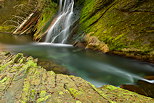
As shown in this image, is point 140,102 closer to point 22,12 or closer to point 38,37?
point 38,37

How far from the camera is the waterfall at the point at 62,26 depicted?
42.5 ft

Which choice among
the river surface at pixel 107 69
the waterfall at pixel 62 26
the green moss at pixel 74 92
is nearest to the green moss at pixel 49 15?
the waterfall at pixel 62 26

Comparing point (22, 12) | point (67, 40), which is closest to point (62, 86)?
point (67, 40)

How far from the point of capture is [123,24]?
350 inches

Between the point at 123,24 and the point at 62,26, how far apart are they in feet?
21.6

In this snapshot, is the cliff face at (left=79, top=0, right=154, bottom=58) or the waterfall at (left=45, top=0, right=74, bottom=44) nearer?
the cliff face at (left=79, top=0, right=154, bottom=58)

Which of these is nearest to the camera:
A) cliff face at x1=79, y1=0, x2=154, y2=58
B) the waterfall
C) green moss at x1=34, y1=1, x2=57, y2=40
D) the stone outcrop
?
the stone outcrop

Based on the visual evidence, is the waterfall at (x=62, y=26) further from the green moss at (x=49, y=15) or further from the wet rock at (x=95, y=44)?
the wet rock at (x=95, y=44)

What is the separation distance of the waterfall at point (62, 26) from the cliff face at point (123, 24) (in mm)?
1945

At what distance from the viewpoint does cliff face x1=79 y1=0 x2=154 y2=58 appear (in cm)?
759

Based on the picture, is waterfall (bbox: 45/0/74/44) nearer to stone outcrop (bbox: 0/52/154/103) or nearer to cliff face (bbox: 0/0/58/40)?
cliff face (bbox: 0/0/58/40)

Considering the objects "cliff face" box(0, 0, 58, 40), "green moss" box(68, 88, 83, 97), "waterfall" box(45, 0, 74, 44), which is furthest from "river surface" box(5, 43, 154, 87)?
"cliff face" box(0, 0, 58, 40)

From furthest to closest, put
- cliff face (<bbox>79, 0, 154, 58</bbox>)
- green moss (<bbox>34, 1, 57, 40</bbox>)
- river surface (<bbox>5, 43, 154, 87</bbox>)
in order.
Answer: green moss (<bbox>34, 1, 57, 40</bbox>)
cliff face (<bbox>79, 0, 154, 58</bbox>)
river surface (<bbox>5, 43, 154, 87</bbox>)

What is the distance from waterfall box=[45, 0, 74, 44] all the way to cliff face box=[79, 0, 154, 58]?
195cm
